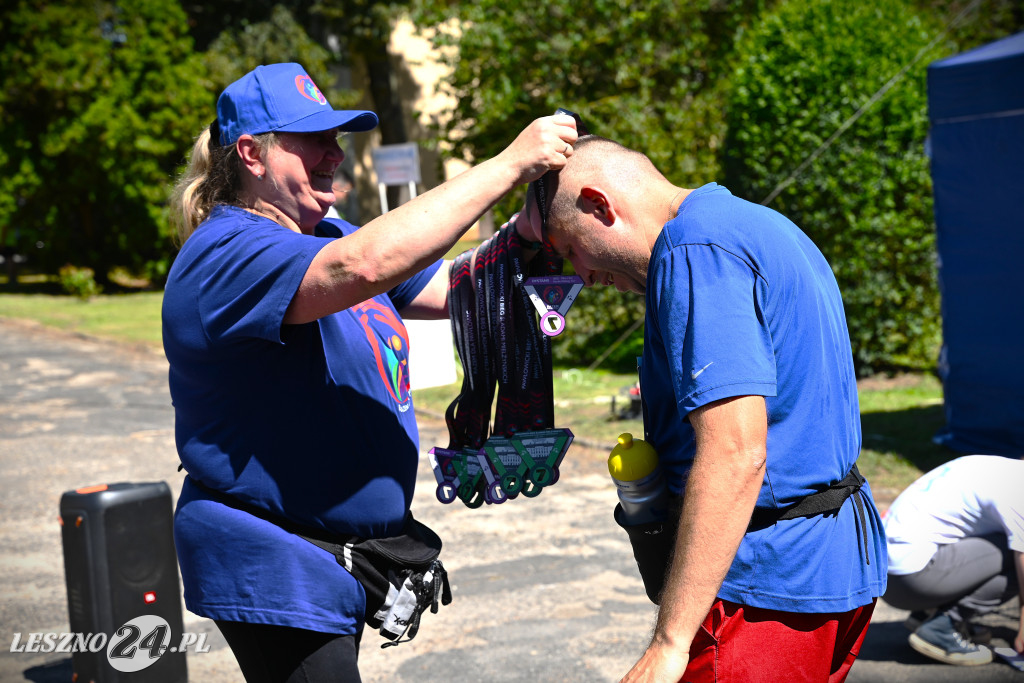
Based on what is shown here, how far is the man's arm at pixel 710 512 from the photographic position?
169 cm

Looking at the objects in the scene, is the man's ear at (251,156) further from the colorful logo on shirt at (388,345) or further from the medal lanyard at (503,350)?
the medal lanyard at (503,350)

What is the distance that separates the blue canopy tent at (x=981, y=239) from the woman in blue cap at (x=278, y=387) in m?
5.77

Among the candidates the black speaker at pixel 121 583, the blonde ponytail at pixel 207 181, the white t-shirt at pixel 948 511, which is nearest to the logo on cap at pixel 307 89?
the blonde ponytail at pixel 207 181

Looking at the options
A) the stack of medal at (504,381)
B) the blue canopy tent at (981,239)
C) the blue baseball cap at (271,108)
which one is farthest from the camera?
the blue canopy tent at (981,239)

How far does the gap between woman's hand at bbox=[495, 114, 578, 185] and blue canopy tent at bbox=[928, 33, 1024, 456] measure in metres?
5.59

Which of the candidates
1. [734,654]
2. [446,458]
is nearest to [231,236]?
[446,458]

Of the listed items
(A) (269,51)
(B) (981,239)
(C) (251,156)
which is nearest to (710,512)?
(C) (251,156)

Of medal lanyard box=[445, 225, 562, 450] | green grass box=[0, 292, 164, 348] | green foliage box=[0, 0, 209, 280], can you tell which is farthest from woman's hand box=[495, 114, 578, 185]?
green foliage box=[0, 0, 209, 280]

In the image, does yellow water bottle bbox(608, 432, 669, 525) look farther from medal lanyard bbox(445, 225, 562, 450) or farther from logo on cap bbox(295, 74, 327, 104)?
logo on cap bbox(295, 74, 327, 104)

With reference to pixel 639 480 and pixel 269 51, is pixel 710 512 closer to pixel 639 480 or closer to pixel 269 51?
pixel 639 480

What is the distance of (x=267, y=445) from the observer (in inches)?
85.7

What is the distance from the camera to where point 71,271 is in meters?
24.1

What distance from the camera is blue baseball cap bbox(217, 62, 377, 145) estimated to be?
223cm

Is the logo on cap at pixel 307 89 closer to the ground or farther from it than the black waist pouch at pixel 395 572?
farther from it
